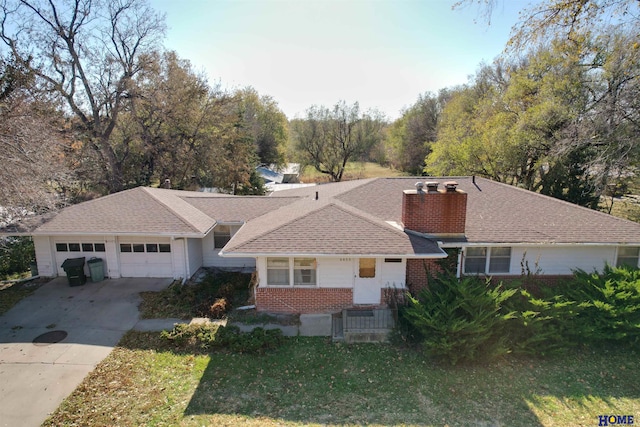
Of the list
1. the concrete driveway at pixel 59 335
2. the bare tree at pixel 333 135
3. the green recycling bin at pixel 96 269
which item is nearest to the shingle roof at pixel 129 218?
the green recycling bin at pixel 96 269

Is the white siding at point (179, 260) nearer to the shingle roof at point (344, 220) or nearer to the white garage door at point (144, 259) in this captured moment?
the white garage door at point (144, 259)

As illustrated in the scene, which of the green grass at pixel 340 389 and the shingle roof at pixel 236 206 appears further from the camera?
the shingle roof at pixel 236 206

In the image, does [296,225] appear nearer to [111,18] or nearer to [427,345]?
[427,345]

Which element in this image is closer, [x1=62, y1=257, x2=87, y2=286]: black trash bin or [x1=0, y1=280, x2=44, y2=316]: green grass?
[x1=0, y1=280, x2=44, y2=316]: green grass

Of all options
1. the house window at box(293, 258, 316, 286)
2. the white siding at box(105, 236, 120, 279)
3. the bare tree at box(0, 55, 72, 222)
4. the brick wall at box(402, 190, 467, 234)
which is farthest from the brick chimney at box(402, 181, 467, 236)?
the bare tree at box(0, 55, 72, 222)

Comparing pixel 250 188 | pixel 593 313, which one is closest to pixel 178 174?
pixel 250 188

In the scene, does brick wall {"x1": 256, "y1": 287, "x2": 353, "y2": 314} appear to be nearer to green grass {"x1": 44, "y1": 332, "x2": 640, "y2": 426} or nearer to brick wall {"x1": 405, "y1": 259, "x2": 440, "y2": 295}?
green grass {"x1": 44, "y1": 332, "x2": 640, "y2": 426}
